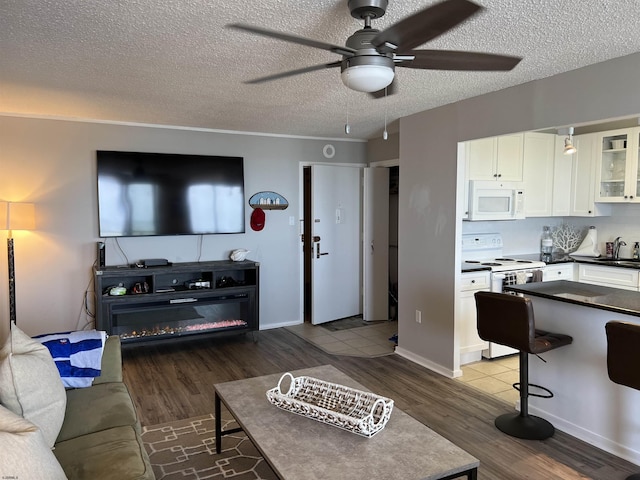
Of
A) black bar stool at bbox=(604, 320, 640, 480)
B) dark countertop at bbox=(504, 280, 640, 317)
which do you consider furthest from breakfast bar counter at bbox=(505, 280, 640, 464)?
black bar stool at bbox=(604, 320, 640, 480)

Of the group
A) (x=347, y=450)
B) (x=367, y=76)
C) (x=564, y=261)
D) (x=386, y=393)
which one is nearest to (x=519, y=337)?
(x=386, y=393)

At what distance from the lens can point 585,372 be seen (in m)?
2.98

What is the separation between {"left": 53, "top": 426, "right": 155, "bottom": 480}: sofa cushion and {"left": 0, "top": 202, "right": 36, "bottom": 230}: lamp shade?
2.64 m

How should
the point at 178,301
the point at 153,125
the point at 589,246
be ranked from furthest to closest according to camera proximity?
the point at 589,246, the point at 153,125, the point at 178,301

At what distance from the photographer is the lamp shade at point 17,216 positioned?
396cm

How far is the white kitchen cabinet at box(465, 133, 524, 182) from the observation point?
4.44 meters

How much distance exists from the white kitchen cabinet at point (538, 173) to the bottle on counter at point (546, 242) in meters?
0.43

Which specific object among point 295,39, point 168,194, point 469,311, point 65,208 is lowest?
point 469,311

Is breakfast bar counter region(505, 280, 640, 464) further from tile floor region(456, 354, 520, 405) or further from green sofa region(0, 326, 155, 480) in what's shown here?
green sofa region(0, 326, 155, 480)

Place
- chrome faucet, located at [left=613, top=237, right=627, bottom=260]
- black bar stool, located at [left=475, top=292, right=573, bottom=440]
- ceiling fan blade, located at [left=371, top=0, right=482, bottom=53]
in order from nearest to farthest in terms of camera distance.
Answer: ceiling fan blade, located at [left=371, top=0, right=482, bottom=53]
black bar stool, located at [left=475, top=292, right=573, bottom=440]
chrome faucet, located at [left=613, top=237, right=627, bottom=260]

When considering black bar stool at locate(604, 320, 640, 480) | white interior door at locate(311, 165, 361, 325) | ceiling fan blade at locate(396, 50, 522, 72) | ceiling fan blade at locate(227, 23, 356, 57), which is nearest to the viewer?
ceiling fan blade at locate(227, 23, 356, 57)

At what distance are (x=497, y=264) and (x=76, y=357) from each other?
367cm

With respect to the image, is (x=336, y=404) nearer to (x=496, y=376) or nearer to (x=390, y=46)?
(x=390, y=46)

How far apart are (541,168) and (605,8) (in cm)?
307
